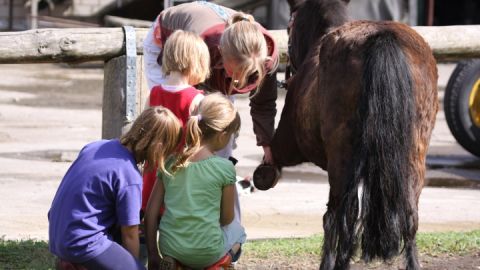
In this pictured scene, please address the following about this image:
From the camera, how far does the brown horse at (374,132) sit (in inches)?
194

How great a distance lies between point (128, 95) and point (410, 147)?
2147mm

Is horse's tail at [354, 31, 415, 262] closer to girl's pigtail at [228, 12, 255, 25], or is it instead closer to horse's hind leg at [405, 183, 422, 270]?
horse's hind leg at [405, 183, 422, 270]

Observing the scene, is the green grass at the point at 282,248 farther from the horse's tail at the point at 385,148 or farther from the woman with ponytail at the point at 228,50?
the horse's tail at the point at 385,148

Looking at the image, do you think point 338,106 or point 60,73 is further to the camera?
point 60,73

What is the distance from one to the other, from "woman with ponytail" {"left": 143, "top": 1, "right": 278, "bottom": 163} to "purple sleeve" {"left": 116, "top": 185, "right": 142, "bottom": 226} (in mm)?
970

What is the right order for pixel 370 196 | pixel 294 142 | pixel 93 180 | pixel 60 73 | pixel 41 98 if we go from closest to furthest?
pixel 93 180 < pixel 370 196 < pixel 294 142 < pixel 41 98 < pixel 60 73

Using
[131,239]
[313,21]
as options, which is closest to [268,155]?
[313,21]

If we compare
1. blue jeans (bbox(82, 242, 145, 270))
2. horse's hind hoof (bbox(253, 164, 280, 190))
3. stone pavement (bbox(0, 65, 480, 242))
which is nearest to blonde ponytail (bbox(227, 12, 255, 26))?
horse's hind hoof (bbox(253, 164, 280, 190))

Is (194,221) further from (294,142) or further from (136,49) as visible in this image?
(136,49)

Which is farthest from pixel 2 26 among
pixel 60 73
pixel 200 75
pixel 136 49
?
pixel 200 75

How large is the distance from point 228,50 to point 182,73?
0.85 feet

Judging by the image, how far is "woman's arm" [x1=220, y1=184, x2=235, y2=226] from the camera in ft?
16.0

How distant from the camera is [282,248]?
21.9ft

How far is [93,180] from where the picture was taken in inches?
180
